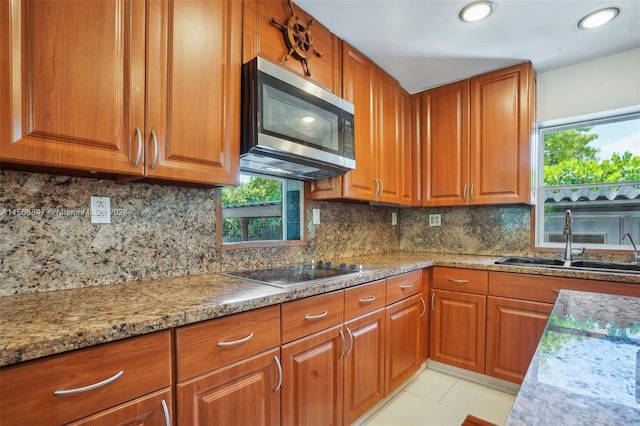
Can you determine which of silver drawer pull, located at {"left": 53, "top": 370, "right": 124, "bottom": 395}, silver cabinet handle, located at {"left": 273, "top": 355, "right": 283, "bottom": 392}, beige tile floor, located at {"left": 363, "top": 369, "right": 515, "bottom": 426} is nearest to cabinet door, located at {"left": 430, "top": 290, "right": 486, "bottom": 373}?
beige tile floor, located at {"left": 363, "top": 369, "right": 515, "bottom": 426}

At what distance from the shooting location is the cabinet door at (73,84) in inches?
34.9

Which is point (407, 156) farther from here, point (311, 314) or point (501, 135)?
point (311, 314)

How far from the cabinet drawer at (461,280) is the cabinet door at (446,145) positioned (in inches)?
24.3

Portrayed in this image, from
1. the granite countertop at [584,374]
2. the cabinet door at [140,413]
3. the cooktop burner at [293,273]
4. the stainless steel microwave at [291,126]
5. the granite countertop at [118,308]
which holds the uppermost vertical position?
the stainless steel microwave at [291,126]

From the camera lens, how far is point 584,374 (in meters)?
0.56

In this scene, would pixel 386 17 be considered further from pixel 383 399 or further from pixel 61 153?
pixel 383 399

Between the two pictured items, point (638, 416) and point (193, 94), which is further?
point (193, 94)

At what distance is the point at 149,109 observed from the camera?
116 cm

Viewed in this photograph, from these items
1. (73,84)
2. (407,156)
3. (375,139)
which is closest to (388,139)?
(375,139)

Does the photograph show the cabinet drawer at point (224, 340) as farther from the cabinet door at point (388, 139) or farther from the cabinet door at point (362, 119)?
the cabinet door at point (388, 139)

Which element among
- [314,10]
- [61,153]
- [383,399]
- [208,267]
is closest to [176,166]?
[61,153]

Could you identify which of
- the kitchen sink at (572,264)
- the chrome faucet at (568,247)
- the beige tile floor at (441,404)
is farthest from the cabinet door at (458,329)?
the chrome faucet at (568,247)

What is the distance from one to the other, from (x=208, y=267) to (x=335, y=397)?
2.92 ft

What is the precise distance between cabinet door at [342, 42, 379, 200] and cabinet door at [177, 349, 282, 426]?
1.18 meters
